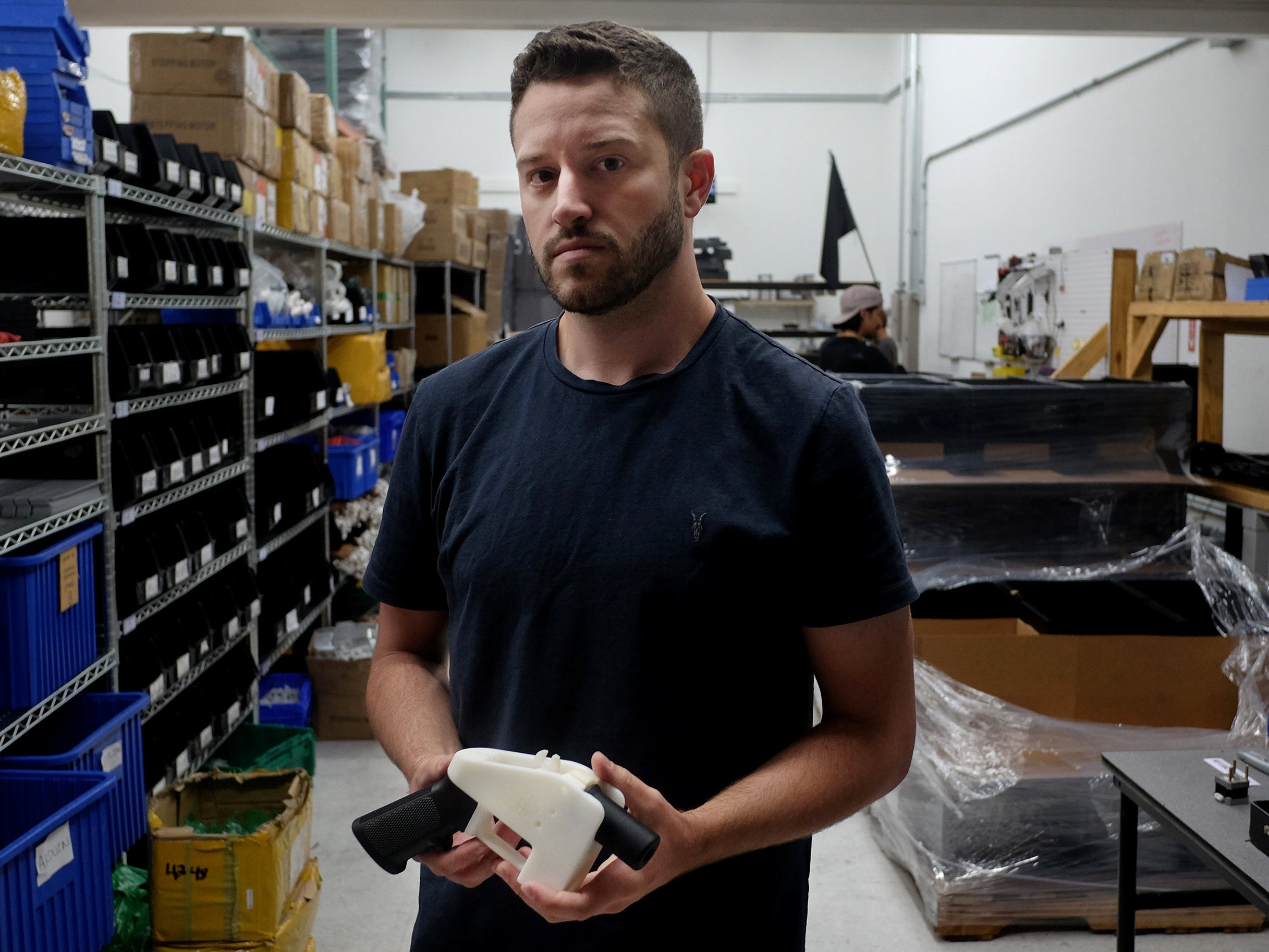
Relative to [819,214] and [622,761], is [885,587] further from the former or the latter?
[819,214]

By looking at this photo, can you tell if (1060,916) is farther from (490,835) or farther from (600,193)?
(600,193)

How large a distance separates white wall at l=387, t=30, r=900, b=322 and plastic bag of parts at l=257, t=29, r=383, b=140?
9.62 ft

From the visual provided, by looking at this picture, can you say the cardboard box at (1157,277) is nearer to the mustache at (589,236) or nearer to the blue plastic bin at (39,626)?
the mustache at (589,236)

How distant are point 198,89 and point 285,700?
2.17m

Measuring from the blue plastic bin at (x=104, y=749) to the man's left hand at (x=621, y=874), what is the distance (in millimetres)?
1731

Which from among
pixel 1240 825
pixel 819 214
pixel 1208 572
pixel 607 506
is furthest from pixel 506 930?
pixel 819 214

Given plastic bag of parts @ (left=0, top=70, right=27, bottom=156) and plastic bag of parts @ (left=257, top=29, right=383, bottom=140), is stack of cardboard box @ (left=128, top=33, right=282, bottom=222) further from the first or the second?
plastic bag of parts @ (left=257, top=29, right=383, bottom=140)

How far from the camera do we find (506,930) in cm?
114

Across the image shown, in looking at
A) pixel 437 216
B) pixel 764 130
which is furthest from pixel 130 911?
pixel 764 130

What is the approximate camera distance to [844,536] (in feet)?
3.50

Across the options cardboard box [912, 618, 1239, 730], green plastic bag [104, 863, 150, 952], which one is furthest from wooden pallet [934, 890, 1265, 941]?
green plastic bag [104, 863, 150, 952]

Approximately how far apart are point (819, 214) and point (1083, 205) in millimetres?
4619

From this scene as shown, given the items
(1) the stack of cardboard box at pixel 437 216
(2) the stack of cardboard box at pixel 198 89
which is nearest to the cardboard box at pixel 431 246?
(1) the stack of cardboard box at pixel 437 216

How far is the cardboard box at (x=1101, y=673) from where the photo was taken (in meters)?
3.08
